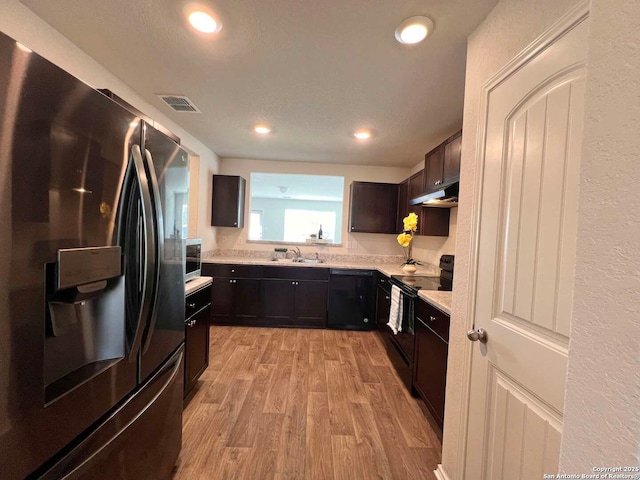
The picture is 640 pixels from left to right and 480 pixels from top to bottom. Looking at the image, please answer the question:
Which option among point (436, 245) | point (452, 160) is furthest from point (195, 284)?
point (436, 245)

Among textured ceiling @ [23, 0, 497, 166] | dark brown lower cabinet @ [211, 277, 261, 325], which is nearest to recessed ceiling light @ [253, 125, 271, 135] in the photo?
textured ceiling @ [23, 0, 497, 166]

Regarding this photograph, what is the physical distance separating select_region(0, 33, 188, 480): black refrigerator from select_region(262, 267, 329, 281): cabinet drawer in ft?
8.04

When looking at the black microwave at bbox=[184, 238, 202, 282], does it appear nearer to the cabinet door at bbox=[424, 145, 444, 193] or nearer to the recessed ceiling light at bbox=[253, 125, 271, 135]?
the recessed ceiling light at bbox=[253, 125, 271, 135]

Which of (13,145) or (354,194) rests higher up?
(354,194)

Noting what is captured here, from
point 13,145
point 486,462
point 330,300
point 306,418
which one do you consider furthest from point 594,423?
point 330,300

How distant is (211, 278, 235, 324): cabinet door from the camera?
3570 mm

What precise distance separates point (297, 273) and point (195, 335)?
1.80m

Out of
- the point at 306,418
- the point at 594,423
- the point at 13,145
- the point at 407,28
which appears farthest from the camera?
the point at 306,418

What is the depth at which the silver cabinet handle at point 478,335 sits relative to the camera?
115cm

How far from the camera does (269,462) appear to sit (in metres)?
1.49

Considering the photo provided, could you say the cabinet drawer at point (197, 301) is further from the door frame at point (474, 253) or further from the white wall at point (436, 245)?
the white wall at point (436, 245)

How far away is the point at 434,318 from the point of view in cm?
180

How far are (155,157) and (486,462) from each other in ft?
6.17

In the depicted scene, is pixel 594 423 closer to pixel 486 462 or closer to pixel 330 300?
pixel 486 462
